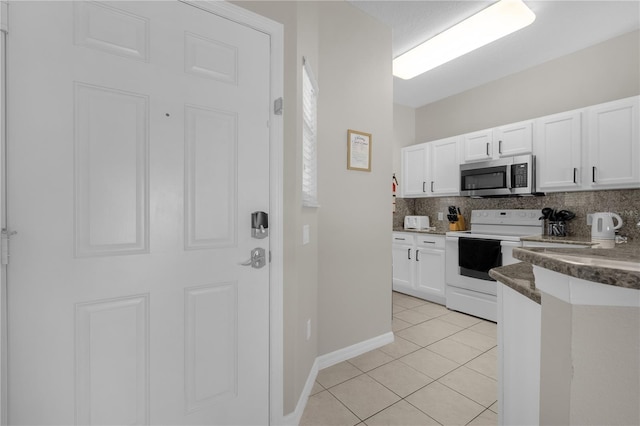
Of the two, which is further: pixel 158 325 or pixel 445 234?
pixel 445 234

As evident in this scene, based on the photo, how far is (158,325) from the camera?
1242mm

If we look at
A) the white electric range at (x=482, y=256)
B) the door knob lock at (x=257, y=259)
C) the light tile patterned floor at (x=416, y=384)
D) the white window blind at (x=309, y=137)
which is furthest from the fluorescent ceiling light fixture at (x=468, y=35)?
the light tile patterned floor at (x=416, y=384)

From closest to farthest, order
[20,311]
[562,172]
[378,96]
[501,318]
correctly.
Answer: [20,311], [501,318], [378,96], [562,172]

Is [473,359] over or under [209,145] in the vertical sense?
under

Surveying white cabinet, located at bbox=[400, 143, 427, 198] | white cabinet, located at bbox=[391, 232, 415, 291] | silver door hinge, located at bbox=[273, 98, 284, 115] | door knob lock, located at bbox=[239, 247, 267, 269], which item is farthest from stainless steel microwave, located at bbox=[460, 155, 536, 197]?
door knob lock, located at bbox=[239, 247, 267, 269]

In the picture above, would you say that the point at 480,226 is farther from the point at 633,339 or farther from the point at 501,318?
the point at 633,339

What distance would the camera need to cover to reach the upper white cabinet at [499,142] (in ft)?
10.9

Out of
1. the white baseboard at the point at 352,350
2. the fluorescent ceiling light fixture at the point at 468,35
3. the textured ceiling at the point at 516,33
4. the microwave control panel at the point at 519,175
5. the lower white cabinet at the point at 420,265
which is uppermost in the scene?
the textured ceiling at the point at 516,33

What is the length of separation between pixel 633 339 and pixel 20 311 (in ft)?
5.76

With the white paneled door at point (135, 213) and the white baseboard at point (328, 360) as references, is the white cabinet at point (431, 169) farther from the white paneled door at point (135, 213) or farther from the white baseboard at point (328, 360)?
the white paneled door at point (135, 213)

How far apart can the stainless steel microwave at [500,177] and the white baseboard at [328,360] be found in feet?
7.16

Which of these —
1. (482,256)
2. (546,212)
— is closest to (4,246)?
(482,256)

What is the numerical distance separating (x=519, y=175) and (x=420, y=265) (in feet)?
5.19

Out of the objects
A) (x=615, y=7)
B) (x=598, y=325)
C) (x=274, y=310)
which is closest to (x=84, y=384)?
(x=274, y=310)
